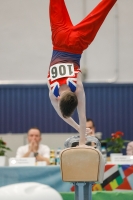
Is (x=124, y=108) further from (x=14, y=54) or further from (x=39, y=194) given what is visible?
(x=39, y=194)

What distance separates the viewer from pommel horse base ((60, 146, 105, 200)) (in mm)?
3266

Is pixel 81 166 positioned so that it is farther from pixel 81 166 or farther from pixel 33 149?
pixel 33 149

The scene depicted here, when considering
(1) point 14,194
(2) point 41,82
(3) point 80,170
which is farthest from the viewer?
(2) point 41,82

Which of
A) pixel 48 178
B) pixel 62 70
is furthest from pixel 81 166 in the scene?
pixel 48 178

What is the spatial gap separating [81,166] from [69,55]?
806 mm

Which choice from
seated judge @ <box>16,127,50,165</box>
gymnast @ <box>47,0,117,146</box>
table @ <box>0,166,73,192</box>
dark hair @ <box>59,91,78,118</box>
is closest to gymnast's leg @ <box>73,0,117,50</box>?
gymnast @ <box>47,0,117,146</box>

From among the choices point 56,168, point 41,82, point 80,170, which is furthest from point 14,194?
point 41,82

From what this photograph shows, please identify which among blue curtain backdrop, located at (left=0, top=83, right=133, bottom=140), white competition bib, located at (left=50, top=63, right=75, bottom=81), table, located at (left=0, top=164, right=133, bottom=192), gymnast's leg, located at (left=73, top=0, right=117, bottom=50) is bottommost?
table, located at (left=0, top=164, right=133, bottom=192)

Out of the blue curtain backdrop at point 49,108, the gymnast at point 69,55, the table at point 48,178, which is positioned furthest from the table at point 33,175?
the blue curtain backdrop at point 49,108

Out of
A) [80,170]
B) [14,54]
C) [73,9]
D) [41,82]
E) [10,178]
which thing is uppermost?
[73,9]

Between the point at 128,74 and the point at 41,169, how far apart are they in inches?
189

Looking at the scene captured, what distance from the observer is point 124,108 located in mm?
9656

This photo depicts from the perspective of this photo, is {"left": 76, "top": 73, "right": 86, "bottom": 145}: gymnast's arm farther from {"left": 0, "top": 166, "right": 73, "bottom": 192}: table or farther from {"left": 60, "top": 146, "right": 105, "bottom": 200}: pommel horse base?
{"left": 0, "top": 166, "right": 73, "bottom": 192}: table

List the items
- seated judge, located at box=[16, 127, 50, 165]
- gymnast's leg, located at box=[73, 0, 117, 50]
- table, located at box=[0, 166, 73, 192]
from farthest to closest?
seated judge, located at box=[16, 127, 50, 165]
table, located at box=[0, 166, 73, 192]
gymnast's leg, located at box=[73, 0, 117, 50]
